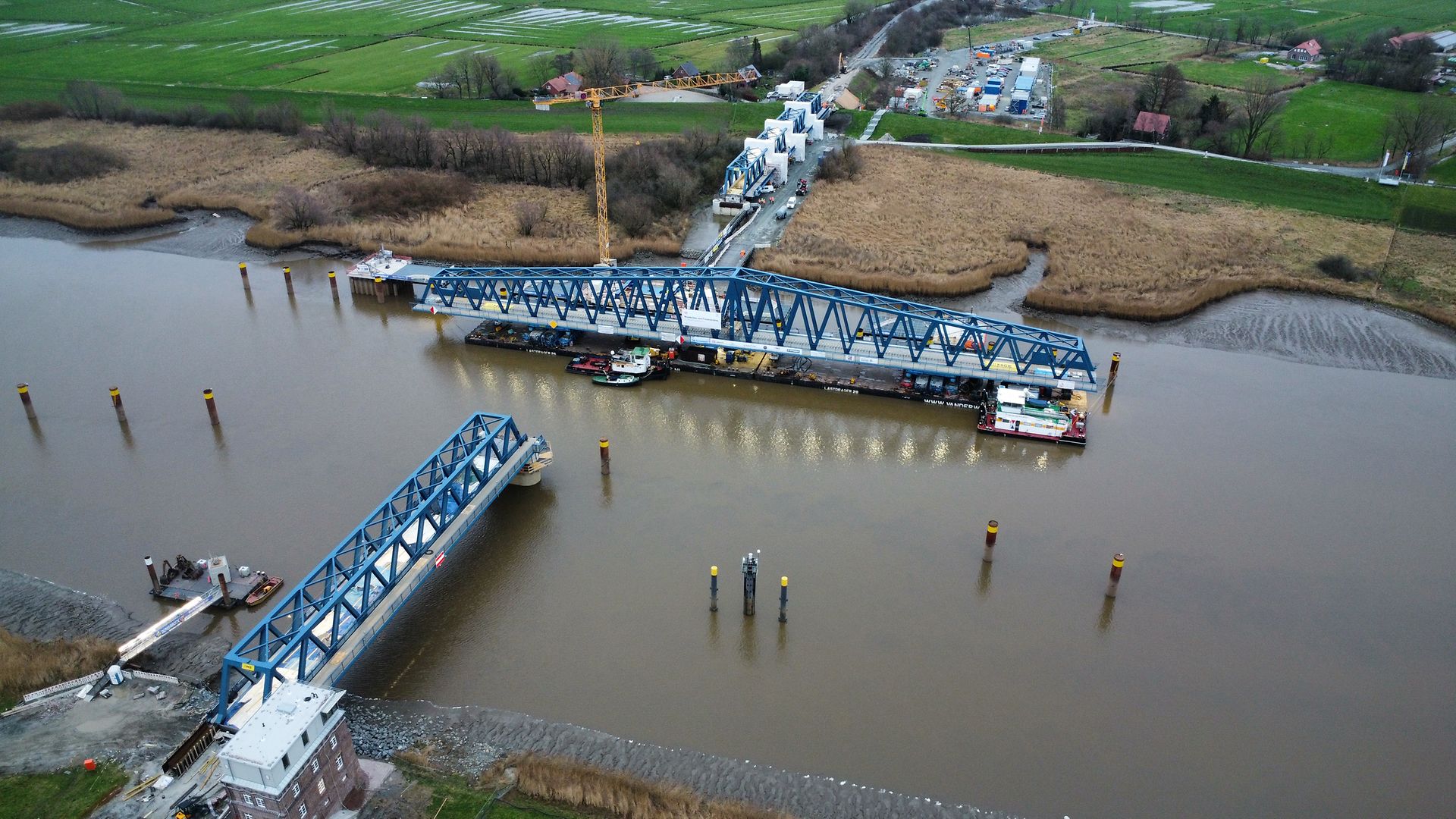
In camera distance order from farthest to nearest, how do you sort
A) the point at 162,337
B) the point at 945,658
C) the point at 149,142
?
1. the point at 149,142
2. the point at 162,337
3. the point at 945,658

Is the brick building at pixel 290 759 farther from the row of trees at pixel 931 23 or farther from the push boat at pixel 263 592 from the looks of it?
the row of trees at pixel 931 23

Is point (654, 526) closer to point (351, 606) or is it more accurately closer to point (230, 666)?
point (351, 606)

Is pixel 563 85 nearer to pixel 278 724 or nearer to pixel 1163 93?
pixel 1163 93

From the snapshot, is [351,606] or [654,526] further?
[654,526]

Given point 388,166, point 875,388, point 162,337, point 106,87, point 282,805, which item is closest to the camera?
point 282,805

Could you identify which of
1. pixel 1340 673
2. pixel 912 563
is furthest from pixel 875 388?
pixel 1340 673

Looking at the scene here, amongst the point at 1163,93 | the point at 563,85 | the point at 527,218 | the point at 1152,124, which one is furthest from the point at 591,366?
the point at 1163,93
